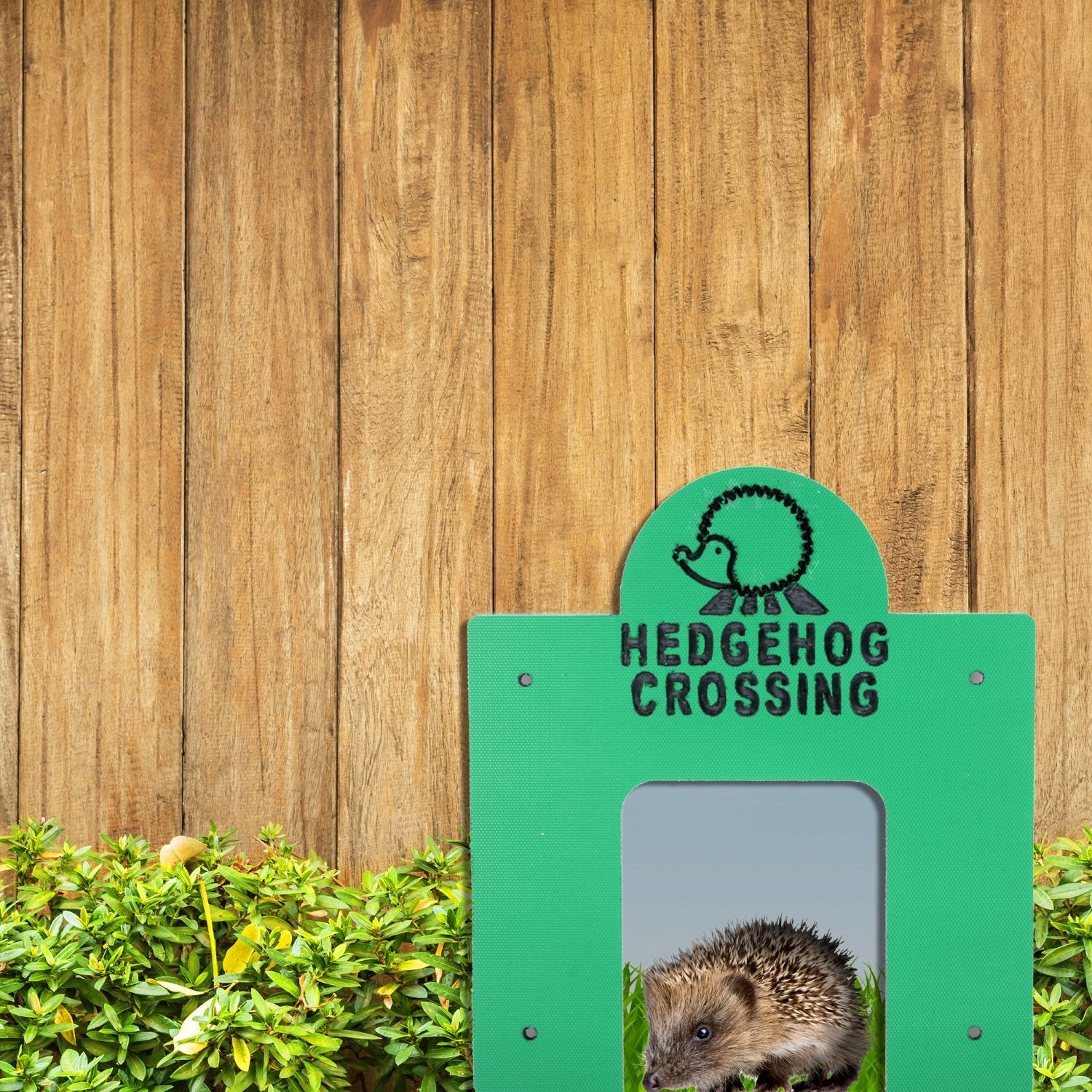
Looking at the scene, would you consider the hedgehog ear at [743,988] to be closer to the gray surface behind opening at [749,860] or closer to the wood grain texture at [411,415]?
the gray surface behind opening at [749,860]

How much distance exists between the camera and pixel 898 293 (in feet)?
4.29

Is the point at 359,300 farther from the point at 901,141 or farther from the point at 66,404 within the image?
the point at 901,141

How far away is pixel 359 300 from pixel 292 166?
19 centimetres

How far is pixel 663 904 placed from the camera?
123cm

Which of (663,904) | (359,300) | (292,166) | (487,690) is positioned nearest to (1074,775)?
(663,904)

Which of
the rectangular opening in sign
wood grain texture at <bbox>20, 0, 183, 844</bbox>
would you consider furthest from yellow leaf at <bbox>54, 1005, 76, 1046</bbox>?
the rectangular opening in sign

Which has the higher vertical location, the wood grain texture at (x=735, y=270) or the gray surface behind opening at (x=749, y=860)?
the wood grain texture at (x=735, y=270)

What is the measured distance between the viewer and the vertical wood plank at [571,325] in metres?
1.31

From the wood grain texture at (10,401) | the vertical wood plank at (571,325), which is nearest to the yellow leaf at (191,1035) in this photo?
the wood grain texture at (10,401)

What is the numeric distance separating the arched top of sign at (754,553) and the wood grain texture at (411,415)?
0.22 meters

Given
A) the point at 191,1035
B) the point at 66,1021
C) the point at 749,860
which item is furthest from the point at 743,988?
the point at 66,1021

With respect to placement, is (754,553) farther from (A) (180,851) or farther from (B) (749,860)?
(A) (180,851)

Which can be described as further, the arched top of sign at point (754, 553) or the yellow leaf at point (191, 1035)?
the arched top of sign at point (754, 553)

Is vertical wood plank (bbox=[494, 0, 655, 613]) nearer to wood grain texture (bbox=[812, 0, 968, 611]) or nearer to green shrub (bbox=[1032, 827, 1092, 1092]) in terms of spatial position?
Result: wood grain texture (bbox=[812, 0, 968, 611])
